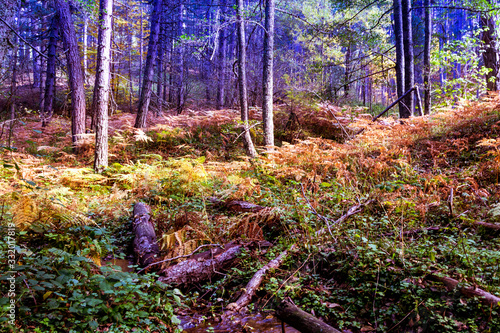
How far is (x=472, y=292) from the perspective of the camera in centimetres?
225

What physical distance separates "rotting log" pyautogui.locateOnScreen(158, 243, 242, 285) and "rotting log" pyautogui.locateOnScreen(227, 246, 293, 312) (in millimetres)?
473

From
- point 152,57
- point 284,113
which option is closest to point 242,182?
point 284,113

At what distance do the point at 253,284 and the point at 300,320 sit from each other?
0.72m

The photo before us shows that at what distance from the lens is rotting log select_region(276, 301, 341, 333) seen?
2.23 meters

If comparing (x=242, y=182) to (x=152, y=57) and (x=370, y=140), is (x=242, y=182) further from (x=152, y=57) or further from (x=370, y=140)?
(x=152, y=57)

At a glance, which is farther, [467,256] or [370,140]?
[370,140]

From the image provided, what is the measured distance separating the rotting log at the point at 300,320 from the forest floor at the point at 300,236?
0.21 metres

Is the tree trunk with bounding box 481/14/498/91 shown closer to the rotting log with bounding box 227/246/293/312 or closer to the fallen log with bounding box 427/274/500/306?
the fallen log with bounding box 427/274/500/306

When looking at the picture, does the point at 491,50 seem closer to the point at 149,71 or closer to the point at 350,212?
the point at 350,212

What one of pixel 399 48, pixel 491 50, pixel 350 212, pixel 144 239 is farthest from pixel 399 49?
pixel 144 239

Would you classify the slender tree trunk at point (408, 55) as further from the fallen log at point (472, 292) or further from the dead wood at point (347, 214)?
the fallen log at point (472, 292)

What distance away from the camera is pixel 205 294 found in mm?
3029

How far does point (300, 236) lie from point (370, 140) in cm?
463

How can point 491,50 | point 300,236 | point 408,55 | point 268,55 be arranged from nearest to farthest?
point 300,236
point 268,55
point 408,55
point 491,50
